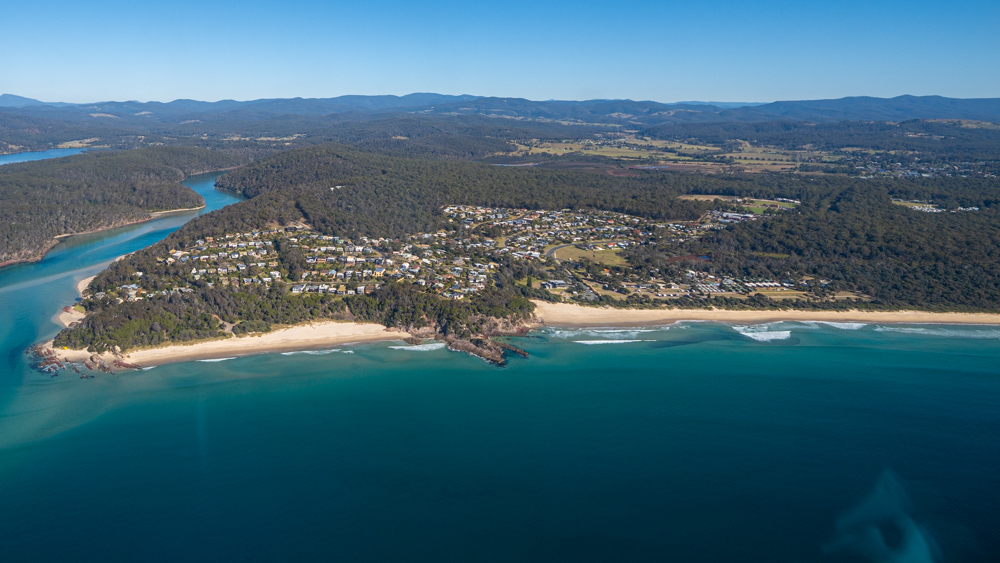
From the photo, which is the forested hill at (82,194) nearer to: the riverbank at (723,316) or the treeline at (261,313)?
the treeline at (261,313)

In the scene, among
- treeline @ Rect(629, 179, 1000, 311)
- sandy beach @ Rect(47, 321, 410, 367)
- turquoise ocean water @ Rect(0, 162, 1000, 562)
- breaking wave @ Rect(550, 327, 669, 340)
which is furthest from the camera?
treeline @ Rect(629, 179, 1000, 311)

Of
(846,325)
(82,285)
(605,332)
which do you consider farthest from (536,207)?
(82,285)

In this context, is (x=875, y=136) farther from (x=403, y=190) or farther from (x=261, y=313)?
(x=261, y=313)

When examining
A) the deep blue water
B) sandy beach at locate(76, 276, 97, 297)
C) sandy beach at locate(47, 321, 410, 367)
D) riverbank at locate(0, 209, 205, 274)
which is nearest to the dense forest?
sandy beach at locate(47, 321, 410, 367)

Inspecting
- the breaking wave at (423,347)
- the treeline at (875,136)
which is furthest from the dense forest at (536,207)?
the treeline at (875,136)

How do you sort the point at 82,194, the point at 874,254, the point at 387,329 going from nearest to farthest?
the point at 387,329, the point at 874,254, the point at 82,194

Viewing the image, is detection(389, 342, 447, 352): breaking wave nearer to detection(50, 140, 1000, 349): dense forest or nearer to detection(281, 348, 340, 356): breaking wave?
detection(50, 140, 1000, 349): dense forest

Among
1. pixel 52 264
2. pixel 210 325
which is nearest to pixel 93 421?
pixel 210 325
